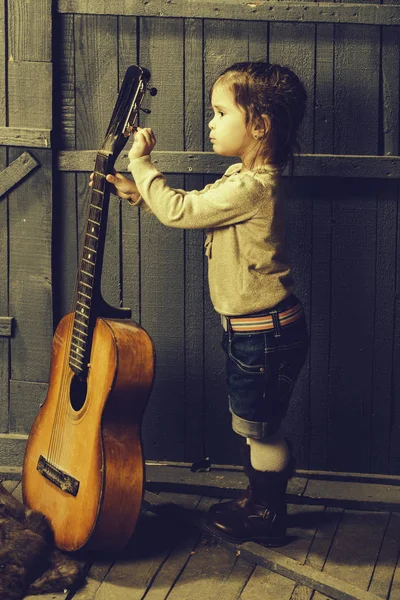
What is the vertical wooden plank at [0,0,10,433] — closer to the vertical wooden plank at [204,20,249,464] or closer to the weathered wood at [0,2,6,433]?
the weathered wood at [0,2,6,433]

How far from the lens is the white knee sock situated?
12.6 ft

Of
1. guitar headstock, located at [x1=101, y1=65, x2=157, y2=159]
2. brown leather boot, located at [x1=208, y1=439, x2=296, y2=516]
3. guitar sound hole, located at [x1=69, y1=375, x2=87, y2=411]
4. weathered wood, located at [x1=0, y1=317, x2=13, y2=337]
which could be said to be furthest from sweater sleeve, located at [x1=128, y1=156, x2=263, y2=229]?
weathered wood, located at [x1=0, y1=317, x2=13, y2=337]

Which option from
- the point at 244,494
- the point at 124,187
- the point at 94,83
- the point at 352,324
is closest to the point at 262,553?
the point at 244,494

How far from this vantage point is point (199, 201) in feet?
11.6

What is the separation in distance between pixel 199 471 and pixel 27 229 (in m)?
1.27

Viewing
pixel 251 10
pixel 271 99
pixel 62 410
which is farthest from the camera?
pixel 251 10

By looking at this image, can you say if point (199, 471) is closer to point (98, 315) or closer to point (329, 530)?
point (329, 530)

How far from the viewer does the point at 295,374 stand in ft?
12.3

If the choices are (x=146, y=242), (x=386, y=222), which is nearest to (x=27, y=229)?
(x=146, y=242)

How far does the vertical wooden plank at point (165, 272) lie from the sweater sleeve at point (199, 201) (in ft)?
2.12

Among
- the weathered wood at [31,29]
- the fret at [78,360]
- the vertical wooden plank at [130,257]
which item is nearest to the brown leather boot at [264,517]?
the fret at [78,360]

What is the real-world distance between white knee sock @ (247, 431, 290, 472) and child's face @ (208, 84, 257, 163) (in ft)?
3.45

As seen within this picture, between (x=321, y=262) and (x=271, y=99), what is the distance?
0.91 m

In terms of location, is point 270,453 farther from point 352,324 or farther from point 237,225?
point 237,225
